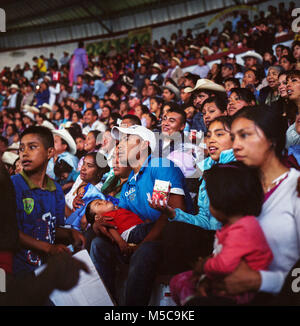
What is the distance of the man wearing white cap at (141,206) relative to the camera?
2.12 meters

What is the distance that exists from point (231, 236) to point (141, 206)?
1.14 metres

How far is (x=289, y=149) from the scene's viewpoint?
246 cm

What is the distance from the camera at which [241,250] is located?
1.58 meters

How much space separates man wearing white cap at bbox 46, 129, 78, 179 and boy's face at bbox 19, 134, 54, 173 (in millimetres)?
2076

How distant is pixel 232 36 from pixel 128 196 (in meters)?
9.41

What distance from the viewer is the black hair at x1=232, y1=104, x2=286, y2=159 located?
1.83 metres

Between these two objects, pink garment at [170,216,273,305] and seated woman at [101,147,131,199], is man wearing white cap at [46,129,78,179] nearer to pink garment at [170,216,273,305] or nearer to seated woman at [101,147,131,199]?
seated woman at [101,147,131,199]

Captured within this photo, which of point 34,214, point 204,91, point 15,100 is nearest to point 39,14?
point 15,100

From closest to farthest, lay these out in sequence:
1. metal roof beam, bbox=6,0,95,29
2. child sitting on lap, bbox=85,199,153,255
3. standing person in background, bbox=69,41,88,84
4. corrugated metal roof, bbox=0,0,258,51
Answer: child sitting on lap, bbox=85,199,153,255, standing person in background, bbox=69,41,88,84, corrugated metal roof, bbox=0,0,258,51, metal roof beam, bbox=6,0,95,29

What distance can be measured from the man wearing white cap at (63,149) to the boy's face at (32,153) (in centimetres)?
208

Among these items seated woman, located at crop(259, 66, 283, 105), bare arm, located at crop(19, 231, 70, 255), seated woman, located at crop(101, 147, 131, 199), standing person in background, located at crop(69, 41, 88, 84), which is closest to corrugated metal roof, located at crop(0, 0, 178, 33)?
standing person in background, located at crop(69, 41, 88, 84)

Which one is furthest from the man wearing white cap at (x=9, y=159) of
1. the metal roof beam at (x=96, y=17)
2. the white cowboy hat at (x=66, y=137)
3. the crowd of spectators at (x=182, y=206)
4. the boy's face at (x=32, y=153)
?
the metal roof beam at (x=96, y=17)

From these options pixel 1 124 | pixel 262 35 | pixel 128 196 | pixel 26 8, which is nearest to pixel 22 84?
pixel 1 124

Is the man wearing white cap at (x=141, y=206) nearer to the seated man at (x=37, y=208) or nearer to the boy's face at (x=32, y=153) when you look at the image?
the seated man at (x=37, y=208)
